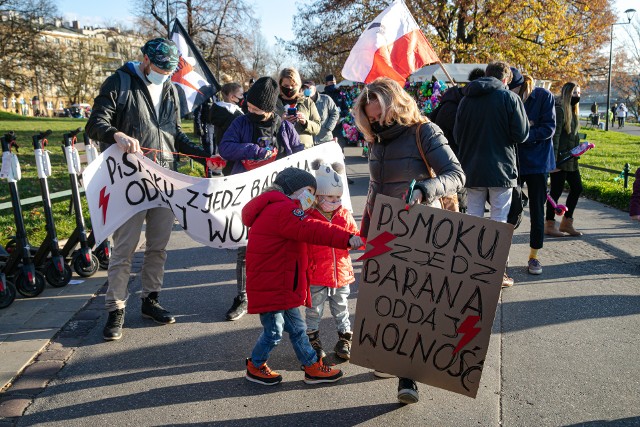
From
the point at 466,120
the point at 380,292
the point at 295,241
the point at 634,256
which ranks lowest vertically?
the point at 634,256

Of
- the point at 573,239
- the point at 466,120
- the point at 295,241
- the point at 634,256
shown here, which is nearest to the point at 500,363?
the point at 295,241

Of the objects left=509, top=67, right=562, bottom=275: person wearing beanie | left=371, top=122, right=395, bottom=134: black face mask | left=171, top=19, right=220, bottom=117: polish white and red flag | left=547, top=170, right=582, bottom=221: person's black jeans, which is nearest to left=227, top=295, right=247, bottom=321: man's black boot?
left=371, top=122, right=395, bottom=134: black face mask

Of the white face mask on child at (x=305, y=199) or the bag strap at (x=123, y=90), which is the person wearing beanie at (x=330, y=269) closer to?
the white face mask on child at (x=305, y=199)

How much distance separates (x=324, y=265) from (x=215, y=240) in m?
1.16

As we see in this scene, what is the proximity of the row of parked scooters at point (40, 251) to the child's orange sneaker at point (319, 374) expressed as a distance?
8.30 ft

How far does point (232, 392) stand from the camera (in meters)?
3.64

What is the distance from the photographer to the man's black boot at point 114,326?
446 cm

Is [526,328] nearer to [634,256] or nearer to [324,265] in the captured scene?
[324,265]

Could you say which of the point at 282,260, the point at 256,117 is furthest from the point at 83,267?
the point at 282,260

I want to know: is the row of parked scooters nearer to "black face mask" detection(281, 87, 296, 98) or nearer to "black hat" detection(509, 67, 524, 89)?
"black face mask" detection(281, 87, 296, 98)

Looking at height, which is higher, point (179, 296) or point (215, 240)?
point (215, 240)

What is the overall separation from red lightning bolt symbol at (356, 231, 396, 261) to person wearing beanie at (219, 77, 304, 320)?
1787mm

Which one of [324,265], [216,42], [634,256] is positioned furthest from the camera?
[216,42]

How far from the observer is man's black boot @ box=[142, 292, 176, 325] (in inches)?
189
